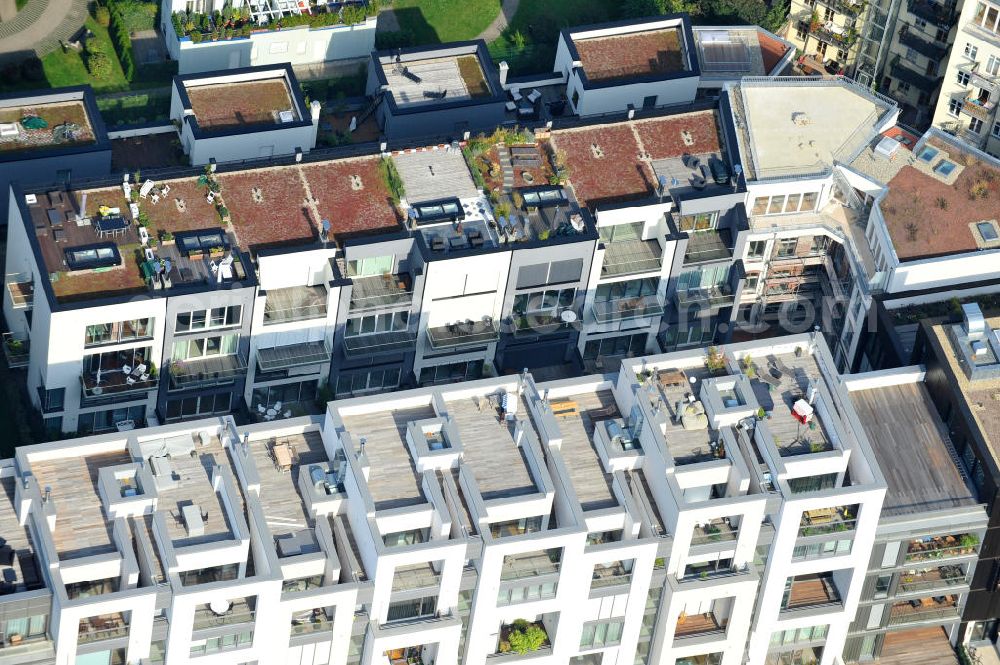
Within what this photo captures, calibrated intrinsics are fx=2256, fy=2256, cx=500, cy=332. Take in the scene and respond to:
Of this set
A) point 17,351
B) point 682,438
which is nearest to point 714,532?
point 682,438

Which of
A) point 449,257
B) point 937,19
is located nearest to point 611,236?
point 449,257

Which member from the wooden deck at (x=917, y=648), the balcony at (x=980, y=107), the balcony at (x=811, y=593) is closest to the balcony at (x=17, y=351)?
the balcony at (x=811, y=593)

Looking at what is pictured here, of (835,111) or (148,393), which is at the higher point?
(835,111)

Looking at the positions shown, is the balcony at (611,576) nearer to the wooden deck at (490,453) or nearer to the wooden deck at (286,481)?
the wooden deck at (490,453)

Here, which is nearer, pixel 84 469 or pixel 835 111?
pixel 84 469

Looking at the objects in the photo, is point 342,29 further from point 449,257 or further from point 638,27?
point 449,257

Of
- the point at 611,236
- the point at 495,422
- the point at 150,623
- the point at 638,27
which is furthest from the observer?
the point at 638,27

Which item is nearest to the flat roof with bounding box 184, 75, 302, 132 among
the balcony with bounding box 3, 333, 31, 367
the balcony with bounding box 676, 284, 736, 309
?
the balcony with bounding box 3, 333, 31, 367

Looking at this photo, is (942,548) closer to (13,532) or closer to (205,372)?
(205,372)
